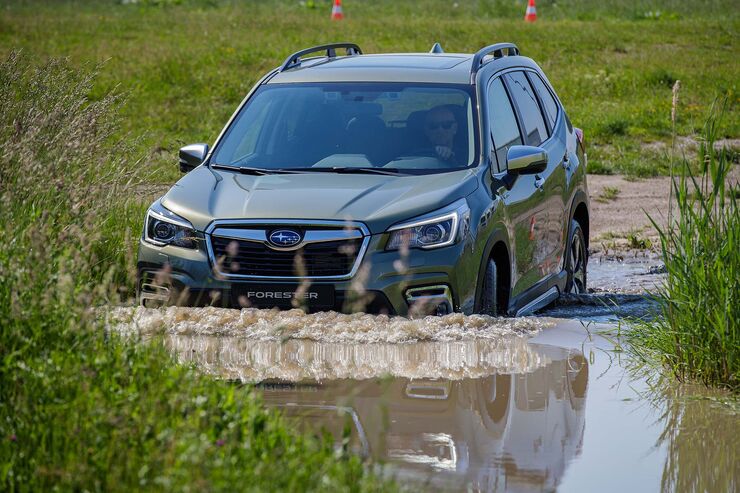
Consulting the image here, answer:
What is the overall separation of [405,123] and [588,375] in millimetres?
2333

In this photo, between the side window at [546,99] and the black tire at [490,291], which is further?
the side window at [546,99]

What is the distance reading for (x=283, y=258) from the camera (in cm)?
710

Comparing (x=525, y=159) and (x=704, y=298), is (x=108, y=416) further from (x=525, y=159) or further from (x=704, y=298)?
(x=525, y=159)

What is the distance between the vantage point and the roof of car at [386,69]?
28.1 feet

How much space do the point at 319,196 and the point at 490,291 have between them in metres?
1.12

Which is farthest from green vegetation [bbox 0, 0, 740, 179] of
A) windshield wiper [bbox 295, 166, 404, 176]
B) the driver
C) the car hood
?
the car hood

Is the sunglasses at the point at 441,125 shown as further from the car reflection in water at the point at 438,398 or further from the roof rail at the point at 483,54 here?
the car reflection in water at the point at 438,398

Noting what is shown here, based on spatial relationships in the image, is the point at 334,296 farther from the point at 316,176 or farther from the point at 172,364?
the point at 172,364

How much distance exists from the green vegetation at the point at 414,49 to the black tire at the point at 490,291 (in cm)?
650

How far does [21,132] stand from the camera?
766cm

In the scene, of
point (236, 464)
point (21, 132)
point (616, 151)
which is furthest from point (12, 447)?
point (616, 151)

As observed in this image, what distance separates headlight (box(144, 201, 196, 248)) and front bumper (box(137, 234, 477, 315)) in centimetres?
5

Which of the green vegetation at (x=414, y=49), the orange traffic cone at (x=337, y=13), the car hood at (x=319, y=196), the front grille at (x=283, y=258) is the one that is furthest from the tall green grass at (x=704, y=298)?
the orange traffic cone at (x=337, y=13)

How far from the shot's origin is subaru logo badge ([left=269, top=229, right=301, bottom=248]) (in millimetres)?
7062
